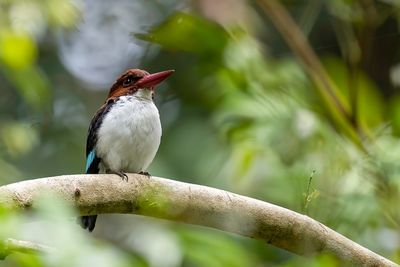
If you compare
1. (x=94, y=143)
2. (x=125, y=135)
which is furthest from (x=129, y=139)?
(x=94, y=143)

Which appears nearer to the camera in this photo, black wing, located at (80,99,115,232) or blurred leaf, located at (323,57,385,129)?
black wing, located at (80,99,115,232)

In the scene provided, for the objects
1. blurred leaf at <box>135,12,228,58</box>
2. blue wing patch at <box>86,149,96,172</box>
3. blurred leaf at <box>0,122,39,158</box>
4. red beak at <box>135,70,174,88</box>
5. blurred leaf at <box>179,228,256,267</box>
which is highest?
blurred leaf at <box>135,12,228,58</box>

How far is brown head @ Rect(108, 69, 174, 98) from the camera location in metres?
4.14

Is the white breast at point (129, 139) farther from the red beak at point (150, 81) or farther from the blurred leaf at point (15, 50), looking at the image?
the blurred leaf at point (15, 50)

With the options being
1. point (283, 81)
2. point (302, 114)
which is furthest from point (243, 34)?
point (302, 114)

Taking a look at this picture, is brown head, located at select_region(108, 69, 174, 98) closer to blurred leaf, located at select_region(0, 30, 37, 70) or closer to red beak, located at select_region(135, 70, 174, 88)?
red beak, located at select_region(135, 70, 174, 88)

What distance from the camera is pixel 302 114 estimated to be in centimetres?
415

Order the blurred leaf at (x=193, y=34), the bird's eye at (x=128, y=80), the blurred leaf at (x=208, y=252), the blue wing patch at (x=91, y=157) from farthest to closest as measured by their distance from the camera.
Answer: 1. the blurred leaf at (x=193, y=34)
2. the bird's eye at (x=128, y=80)
3. the blue wing patch at (x=91, y=157)
4. the blurred leaf at (x=208, y=252)

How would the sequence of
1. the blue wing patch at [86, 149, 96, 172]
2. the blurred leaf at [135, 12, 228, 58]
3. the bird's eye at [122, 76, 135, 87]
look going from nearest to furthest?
the blue wing patch at [86, 149, 96, 172]
the bird's eye at [122, 76, 135, 87]
the blurred leaf at [135, 12, 228, 58]

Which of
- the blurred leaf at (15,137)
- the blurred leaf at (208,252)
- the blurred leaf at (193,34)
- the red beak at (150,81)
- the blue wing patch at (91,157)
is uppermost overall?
the blurred leaf at (193,34)

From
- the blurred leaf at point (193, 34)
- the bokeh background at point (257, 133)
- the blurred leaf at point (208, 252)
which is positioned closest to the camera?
the blurred leaf at point (208, 252)

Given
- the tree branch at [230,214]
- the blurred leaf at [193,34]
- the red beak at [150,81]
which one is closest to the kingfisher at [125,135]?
the red beak at [150,81]

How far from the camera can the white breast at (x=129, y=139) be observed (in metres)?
3.94

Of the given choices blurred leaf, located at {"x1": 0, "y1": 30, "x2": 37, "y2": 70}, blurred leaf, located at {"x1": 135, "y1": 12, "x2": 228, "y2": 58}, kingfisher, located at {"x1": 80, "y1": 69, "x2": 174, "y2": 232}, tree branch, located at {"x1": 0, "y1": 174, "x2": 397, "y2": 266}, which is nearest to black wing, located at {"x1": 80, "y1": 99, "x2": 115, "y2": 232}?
kingfisher, located at {"x1": 80, "y1": 69, "x2": 174, "y2": 232}
